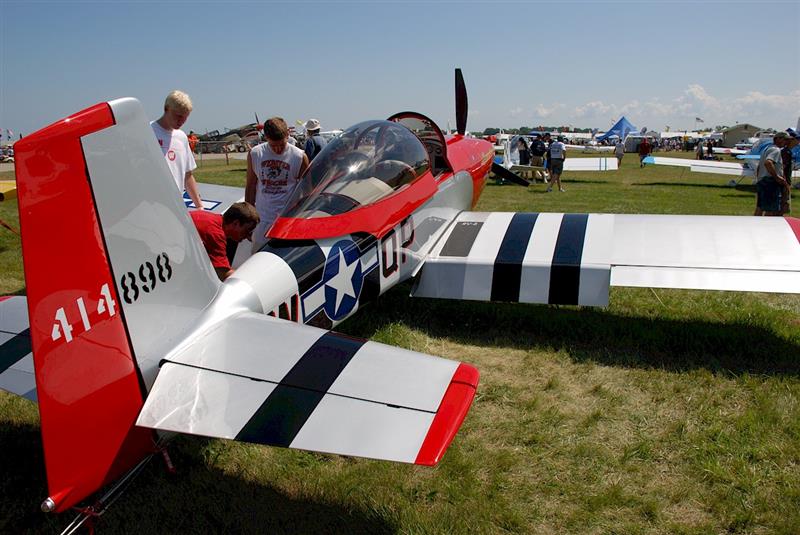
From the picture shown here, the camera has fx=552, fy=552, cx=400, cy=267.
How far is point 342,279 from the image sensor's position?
3.70 meters

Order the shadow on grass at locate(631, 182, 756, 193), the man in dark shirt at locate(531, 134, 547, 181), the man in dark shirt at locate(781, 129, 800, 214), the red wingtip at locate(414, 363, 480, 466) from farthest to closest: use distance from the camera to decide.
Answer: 1. the man in dark shirt at locate(531, 134, 547, 181)
2. the shadow on grass at locate(631, 182, 756, 193)
3. the man in dark shirt at locate(781, 129, 800, 214)
4. the red wingtip at locate(414, 363, 480, 466)

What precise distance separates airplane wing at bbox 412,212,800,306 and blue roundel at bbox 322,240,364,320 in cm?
107

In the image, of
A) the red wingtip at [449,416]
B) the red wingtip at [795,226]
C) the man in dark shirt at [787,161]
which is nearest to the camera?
the red wingtip at [449,416]

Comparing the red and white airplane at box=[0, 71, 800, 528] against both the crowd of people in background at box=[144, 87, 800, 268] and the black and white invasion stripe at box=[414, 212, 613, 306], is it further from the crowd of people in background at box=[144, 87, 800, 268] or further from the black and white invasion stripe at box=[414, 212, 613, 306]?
the black and white invasion stripe at box=[414, 212, 613, 306]

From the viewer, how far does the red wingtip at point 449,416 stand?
1731 mm

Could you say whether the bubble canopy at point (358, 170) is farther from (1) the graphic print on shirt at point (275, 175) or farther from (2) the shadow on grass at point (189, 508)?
(2) the shadow on grass at point (189, 508)

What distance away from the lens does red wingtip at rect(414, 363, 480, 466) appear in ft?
5.68

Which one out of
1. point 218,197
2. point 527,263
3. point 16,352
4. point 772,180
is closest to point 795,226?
point 527,263

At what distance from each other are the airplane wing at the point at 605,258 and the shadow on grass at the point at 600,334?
42cm

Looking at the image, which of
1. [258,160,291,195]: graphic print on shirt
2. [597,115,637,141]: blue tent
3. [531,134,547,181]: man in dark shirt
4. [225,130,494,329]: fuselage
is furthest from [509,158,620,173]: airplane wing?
[597,115,637,141]: blue tent

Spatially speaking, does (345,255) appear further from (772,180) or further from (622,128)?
(622,128)

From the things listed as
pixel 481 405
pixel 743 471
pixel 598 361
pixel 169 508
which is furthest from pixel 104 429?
pixel 598 361

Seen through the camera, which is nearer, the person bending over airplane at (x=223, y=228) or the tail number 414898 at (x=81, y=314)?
the tail number 414898 at (x=81, y=314)

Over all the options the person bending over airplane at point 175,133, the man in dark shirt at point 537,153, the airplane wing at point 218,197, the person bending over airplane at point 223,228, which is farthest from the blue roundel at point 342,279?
the man in dark shirt at point 537,153
